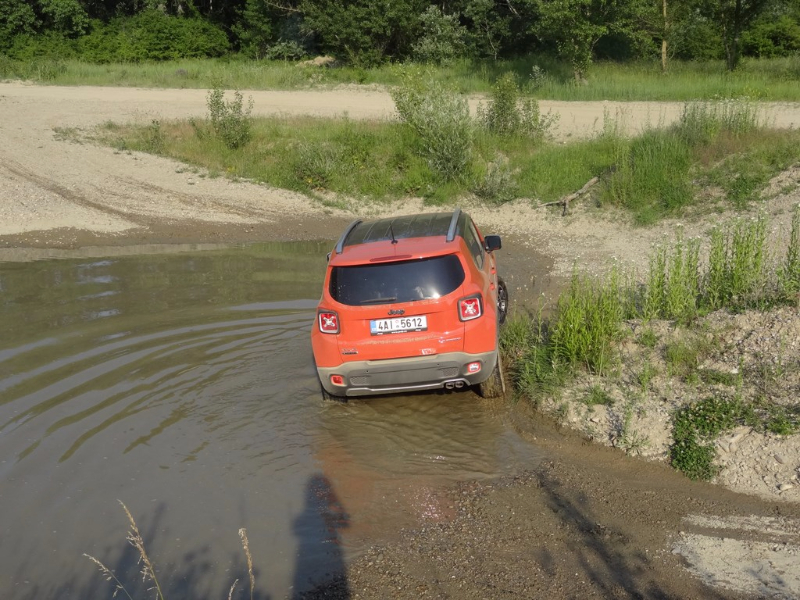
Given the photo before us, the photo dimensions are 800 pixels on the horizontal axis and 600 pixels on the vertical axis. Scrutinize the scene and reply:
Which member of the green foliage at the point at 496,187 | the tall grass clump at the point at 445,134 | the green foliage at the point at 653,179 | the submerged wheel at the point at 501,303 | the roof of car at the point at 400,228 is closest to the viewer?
the roof of car at the point at 400,228

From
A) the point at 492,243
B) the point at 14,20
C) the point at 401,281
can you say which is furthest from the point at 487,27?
the point at 401,281

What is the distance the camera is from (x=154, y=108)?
24.1 metres

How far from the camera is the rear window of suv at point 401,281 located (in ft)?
24.8

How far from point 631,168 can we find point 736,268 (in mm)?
7281

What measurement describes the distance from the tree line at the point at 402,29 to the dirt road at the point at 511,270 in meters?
4.45

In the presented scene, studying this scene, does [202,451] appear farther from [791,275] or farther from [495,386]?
[791,275]

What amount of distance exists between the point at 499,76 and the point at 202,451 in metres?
22.2

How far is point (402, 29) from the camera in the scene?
1373 inches

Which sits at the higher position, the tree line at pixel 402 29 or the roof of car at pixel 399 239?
the tree line at pixel 402 29

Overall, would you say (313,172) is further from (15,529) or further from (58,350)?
(15,529)

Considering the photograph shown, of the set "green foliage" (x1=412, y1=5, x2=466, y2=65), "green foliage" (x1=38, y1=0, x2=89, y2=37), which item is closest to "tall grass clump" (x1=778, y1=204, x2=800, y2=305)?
"green foliage" (x1=412, y1=5, x2=466, y2=65)

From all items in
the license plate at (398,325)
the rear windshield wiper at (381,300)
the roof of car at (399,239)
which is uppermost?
the roof of car at (399,239)

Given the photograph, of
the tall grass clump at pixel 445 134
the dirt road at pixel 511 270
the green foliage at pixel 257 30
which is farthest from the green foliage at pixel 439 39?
the tall grass clump at pixel 445 134

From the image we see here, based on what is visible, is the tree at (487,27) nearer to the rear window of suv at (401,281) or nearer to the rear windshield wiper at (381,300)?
the rear window of suv at (401,281)
